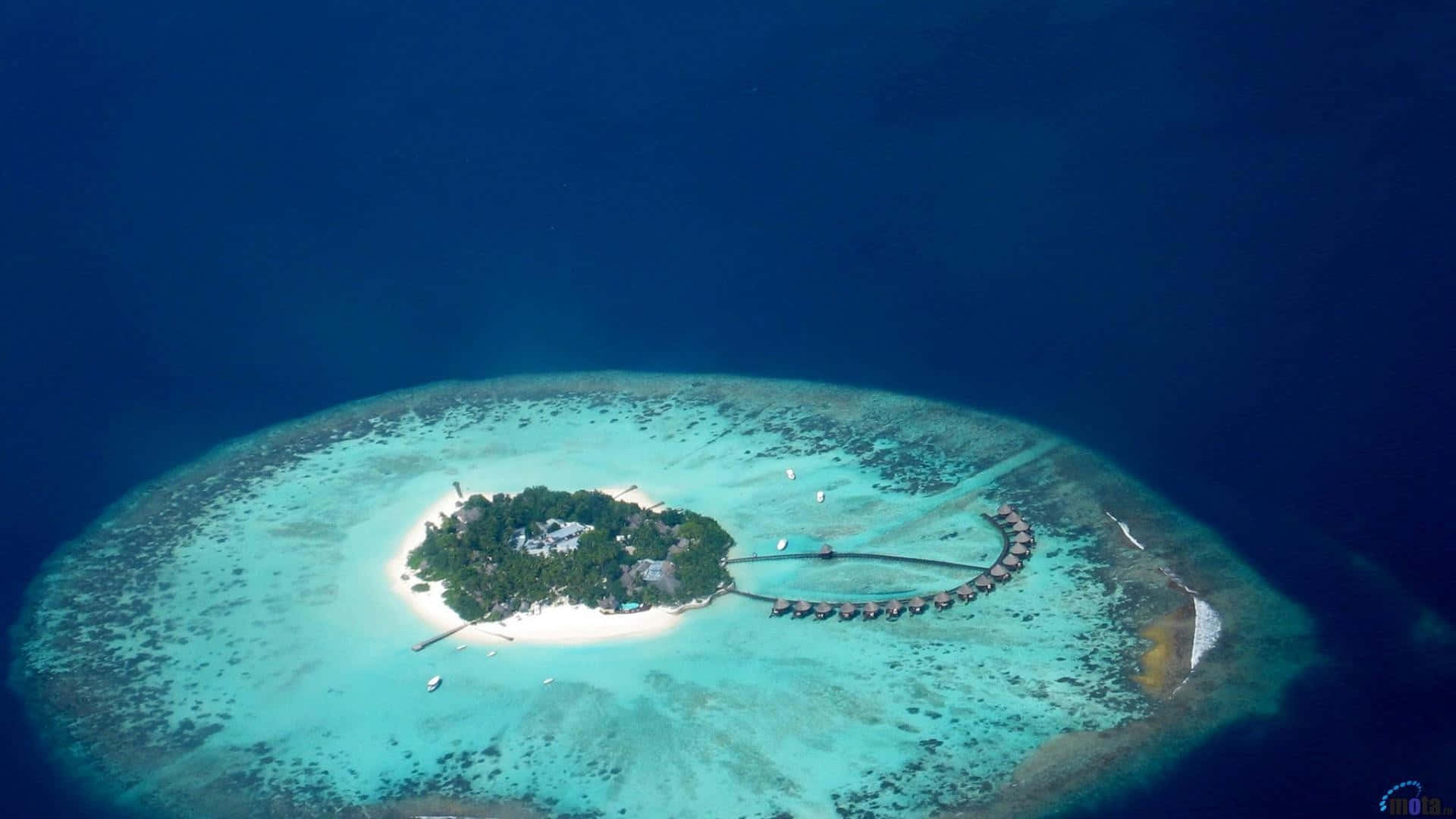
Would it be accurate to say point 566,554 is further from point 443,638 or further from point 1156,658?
point 1156,658

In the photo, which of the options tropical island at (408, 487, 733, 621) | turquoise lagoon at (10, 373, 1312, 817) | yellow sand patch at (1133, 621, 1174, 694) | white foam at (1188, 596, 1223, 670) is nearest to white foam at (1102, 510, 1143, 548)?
turquoise lagoon at (10, 373, 1312, 817)

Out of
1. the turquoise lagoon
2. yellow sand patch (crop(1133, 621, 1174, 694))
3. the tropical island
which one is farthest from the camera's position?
the tropical island

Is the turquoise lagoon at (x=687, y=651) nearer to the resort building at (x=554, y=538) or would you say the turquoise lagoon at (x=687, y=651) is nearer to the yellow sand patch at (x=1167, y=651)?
the yellow sand patch at (x=1167, y=651)

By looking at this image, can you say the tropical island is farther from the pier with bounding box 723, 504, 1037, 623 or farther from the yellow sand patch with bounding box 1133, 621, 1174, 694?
the yellow sand patch with bounding box 1133, 621, 1174, 694

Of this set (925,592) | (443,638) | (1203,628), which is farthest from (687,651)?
(1203,628)

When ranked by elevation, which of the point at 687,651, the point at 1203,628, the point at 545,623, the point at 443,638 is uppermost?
the point at 443,638

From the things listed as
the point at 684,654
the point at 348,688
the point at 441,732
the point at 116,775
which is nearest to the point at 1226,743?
the point at 684,654

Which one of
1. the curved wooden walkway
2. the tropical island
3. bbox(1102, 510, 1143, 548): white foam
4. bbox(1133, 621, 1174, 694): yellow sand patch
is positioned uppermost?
the tropical island
